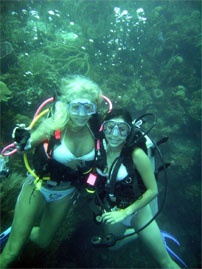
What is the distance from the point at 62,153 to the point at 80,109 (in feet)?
2.22

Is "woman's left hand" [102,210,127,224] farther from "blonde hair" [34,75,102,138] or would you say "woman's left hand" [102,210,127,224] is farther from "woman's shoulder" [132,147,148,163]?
"blonde hair" [34,75,102,138]

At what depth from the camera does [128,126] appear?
10.00 feet

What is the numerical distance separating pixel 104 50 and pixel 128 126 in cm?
618

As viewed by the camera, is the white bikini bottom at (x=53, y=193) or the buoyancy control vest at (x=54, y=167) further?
the white bikini bottom at (x=53, y=193)

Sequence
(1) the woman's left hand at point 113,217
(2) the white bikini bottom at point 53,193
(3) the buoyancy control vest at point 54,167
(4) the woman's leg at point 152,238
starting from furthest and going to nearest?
(4) the woman's leg at point 152,238 < (2) the white bikini bottom at point 53,193 < (3) the buoyancy control vest at point 54,167 < (1) the woman's left hand at point 113,217

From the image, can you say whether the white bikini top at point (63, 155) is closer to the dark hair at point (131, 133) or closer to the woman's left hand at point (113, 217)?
the dark hair at point (131, 133)

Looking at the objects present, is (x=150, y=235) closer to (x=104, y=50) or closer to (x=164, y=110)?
(x=164, y=110)

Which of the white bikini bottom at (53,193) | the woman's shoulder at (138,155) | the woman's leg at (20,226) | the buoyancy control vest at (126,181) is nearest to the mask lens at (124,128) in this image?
the buoyancy control vest at (126,181)

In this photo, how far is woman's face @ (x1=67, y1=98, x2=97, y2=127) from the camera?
9.53 ft

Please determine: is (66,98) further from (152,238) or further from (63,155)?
(152,238)

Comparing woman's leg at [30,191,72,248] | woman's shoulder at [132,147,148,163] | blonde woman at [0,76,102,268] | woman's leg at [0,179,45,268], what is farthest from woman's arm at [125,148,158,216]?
woman's leg at [0,179,45,268]

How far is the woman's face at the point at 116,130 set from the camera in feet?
9.84

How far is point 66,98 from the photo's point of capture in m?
3.06

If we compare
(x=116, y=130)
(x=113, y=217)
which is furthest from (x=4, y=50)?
Answer: (x=113, y=217)
